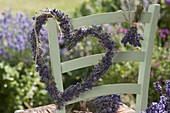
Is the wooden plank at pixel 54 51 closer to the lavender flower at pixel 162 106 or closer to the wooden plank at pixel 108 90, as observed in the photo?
the wooden plank at pixel 108 90

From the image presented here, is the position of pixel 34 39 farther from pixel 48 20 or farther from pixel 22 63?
pixel 22 63

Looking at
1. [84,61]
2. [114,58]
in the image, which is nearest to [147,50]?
[114,58]

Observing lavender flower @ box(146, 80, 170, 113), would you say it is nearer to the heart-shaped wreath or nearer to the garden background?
the heart-shaped wreath

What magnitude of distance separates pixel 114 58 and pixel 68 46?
0.68 feet

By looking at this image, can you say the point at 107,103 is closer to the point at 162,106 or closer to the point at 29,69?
the point at 162,106

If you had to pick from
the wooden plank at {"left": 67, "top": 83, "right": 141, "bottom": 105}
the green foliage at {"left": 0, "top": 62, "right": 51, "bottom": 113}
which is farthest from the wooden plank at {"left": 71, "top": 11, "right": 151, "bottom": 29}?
the green foliage at {"left": 0, "top": 62, "right": 51, "bottom": 113}

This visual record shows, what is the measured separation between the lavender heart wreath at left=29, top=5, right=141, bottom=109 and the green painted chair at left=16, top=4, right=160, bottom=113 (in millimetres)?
25

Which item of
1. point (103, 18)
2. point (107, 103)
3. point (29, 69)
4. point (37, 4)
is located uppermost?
point (37, 4)

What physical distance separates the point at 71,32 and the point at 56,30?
6 cm

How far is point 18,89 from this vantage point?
10.6 feet

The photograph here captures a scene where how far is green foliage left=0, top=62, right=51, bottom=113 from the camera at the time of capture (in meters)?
3.20

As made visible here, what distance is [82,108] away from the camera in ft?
6.33

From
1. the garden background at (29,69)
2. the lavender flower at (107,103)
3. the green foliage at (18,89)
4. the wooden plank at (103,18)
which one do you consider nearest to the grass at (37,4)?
the garden background at (29,69)

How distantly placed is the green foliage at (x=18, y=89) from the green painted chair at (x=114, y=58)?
1.50 meters
